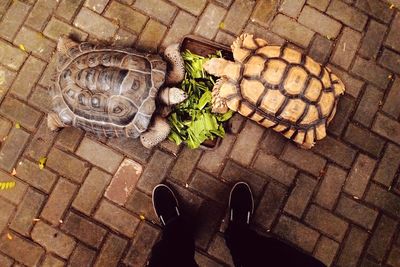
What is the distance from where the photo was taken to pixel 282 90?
323cm

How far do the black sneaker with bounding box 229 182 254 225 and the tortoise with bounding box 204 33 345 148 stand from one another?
27.6 inches

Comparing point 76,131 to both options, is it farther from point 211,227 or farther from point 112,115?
point 211,227

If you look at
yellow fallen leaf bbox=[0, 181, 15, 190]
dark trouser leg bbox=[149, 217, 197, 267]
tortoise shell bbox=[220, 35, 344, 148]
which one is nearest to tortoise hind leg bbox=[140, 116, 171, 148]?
tortoise shell bbox=[220, 35, 344, 148]

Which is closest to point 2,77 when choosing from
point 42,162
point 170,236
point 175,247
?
point 42,162

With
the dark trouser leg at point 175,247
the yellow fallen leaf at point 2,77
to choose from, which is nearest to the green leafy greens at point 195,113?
the dark trouser leg at point 175,247

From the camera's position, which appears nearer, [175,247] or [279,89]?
[279,89]

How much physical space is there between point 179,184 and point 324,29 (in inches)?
84.4

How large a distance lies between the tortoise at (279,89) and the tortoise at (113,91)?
48 centimetres

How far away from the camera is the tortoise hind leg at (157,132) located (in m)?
3.66

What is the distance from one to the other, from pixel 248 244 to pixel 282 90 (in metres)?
1.34

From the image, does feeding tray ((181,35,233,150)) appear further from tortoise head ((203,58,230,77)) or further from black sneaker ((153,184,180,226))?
black sneaker ((153,184,180,226))

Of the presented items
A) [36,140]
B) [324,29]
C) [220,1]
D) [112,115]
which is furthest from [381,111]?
[36,140]

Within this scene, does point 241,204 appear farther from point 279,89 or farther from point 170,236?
point 279,89

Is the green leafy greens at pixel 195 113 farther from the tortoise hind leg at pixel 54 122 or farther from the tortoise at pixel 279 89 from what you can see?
the tortoise hind leg at pixel 54 122
